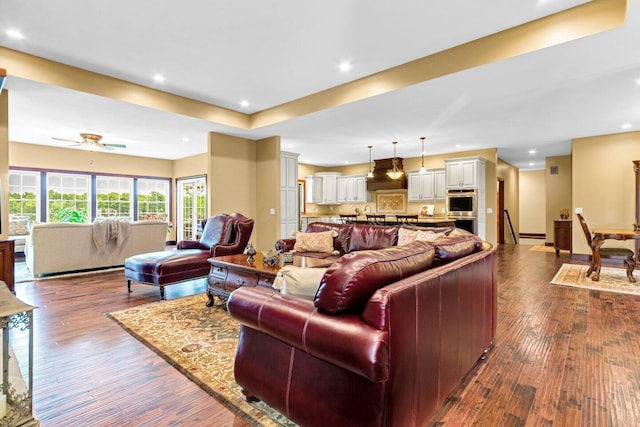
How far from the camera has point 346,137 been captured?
22.4 feet

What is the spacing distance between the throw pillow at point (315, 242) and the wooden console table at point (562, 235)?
626cm

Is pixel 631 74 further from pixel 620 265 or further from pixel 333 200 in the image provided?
pixel 333 200

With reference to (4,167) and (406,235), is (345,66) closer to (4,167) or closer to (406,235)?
(406,235)

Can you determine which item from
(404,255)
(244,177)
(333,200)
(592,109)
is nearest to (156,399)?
(404,255)

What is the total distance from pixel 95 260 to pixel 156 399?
4717 millimetres

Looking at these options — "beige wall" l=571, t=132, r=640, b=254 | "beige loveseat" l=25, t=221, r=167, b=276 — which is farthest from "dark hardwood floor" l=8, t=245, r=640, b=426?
"beige wall" l=571, t=132, r=640, b=254

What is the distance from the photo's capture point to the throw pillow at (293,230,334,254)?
14.7 ft

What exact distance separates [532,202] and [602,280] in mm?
8279

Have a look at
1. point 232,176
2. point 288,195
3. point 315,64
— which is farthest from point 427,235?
point 232,176

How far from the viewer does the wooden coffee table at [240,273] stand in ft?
9.92

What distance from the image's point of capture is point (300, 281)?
5.59ft

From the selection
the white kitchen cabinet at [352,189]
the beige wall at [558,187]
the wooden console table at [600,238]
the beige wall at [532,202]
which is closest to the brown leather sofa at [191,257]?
the wooden console table at [600,238]

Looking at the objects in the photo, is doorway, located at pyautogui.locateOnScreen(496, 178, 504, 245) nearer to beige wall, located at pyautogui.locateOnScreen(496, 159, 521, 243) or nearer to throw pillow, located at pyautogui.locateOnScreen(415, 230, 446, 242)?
beige wall, located at pyautogui.locateOnScreen(496, 159, 521, 243)

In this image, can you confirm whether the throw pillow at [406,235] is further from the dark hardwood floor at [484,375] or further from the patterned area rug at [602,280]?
the patterned area rug at [602,280]
